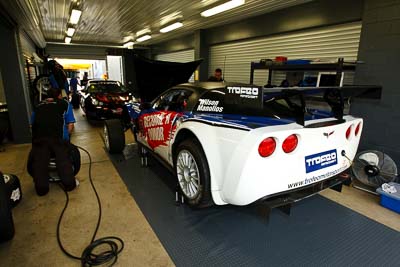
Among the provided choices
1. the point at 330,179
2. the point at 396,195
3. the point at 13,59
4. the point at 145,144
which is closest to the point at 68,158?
the point at 145,144

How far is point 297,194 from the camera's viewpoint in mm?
2080

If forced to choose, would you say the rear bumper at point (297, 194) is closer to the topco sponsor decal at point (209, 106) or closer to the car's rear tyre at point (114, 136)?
the topco sponsor decal at point (209, 106)

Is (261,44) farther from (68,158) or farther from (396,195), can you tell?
(68,158)

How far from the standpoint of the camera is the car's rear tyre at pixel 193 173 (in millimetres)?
2271

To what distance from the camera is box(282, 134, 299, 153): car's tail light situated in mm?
1892

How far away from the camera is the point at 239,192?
1916 mm

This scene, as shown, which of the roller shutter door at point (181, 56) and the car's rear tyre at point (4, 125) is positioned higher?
the roller shutter door at point (181, 56)

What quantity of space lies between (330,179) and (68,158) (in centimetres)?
308

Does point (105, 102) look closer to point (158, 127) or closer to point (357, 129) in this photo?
point (158, 127)

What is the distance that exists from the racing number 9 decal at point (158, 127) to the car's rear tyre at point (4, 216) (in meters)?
1.66

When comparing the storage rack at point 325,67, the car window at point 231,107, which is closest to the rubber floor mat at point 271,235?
the car window at point 231,107

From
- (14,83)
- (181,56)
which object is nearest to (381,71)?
(14,83)

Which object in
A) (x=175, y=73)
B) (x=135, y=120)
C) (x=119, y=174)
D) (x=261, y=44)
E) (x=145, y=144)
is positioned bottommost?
(x=119, y=174)

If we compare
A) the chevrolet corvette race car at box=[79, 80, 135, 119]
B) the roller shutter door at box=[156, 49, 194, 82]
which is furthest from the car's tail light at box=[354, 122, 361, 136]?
the roller shutter door at box=[156, 49, 194, 82]
